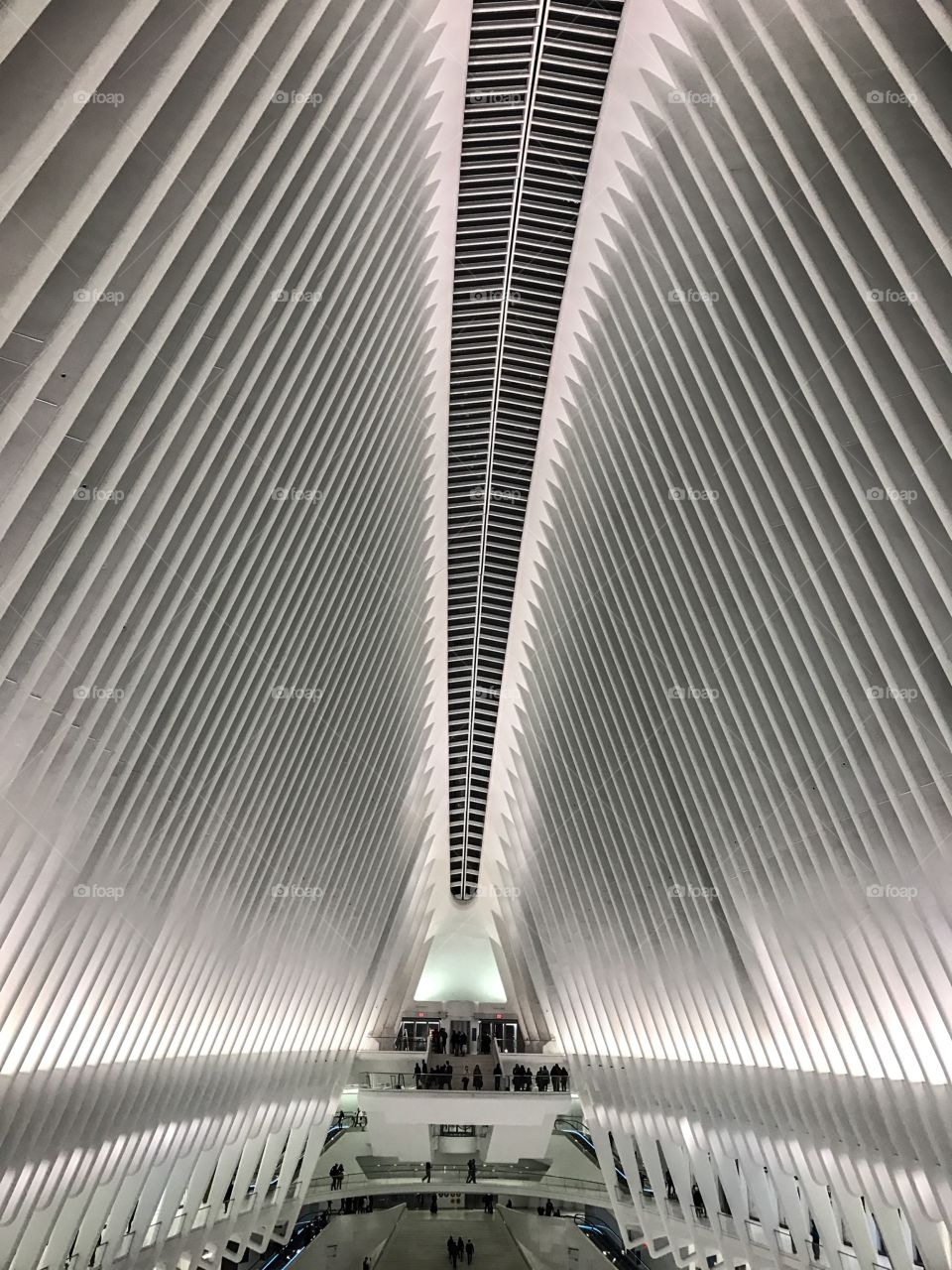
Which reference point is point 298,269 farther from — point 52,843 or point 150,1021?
point 150,1021

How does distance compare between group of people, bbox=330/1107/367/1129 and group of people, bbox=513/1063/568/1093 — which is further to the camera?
group of people, bbox=330/1107/367/1129

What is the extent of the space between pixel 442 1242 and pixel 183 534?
26014 mm

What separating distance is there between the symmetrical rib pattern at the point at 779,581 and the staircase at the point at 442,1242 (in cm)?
768

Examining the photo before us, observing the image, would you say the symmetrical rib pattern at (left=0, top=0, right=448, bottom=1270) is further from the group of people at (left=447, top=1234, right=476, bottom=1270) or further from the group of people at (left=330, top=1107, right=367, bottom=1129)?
the group of people at (left=330, top=1107, right=367, bottom=1129)

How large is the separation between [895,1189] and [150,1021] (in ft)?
38.6

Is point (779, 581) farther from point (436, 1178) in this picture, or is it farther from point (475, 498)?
point (436, 1178)

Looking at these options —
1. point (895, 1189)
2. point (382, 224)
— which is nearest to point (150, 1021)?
point (895, 1189)

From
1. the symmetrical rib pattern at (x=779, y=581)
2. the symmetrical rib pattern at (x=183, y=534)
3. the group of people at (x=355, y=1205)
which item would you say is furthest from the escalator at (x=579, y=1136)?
the symmetrical rib pattern at (x=183, y=534)

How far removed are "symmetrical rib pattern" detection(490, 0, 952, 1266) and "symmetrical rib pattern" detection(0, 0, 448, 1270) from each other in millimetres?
3822

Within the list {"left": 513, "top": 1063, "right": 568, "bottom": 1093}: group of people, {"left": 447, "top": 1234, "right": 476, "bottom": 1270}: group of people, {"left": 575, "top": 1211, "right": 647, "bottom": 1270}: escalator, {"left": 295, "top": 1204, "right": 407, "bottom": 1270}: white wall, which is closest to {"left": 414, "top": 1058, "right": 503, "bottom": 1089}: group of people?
{"left": 513, "top": 1063, "right": 568, "bottom": 1093}: group of people

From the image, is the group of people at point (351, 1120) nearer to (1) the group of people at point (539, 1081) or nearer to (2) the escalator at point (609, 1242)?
(1) the group of people at point (539, 1081)

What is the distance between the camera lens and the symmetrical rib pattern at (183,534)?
6.95m

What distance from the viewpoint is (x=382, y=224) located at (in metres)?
12.5

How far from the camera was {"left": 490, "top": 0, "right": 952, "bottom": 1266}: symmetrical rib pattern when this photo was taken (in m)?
8.18
